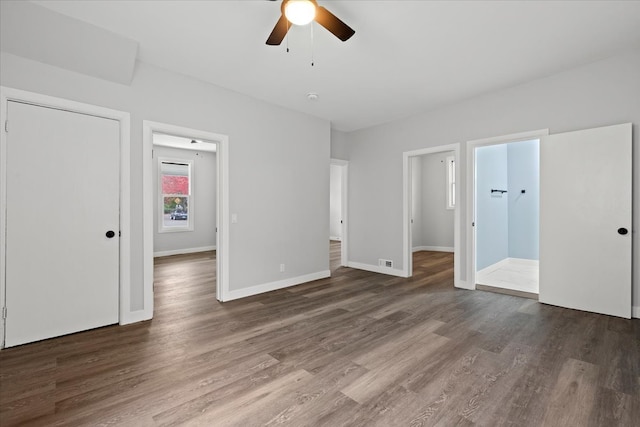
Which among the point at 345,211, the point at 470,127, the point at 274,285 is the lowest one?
the point at 274,285

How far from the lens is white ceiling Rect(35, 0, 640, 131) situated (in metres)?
2.33

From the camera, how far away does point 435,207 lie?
836 cm

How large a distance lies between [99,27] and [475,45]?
11.5 feet

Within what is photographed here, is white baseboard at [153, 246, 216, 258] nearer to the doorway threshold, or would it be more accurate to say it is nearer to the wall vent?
the wall vent

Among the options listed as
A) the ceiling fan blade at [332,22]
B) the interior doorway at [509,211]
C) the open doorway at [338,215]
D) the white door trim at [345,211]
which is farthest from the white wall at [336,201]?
the ceiling fan blade at [332,22]

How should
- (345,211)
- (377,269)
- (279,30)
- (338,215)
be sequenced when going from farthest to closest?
1. (338,215)
2. (345,211)
3. (377,269)
4. (279,30)

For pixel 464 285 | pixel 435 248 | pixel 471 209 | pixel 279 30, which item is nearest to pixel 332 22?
pixel 279 30

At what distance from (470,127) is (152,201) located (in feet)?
14.2

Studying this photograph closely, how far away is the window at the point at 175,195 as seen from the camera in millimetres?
7449

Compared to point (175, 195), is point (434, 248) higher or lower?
lower

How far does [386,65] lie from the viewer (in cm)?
323

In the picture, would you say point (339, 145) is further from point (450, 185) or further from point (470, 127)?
point (450, 185)

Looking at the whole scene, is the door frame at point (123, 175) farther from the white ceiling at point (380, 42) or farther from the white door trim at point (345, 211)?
the white door trim at point (345, 211)

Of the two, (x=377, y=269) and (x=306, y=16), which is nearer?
(x=306, y=16)
